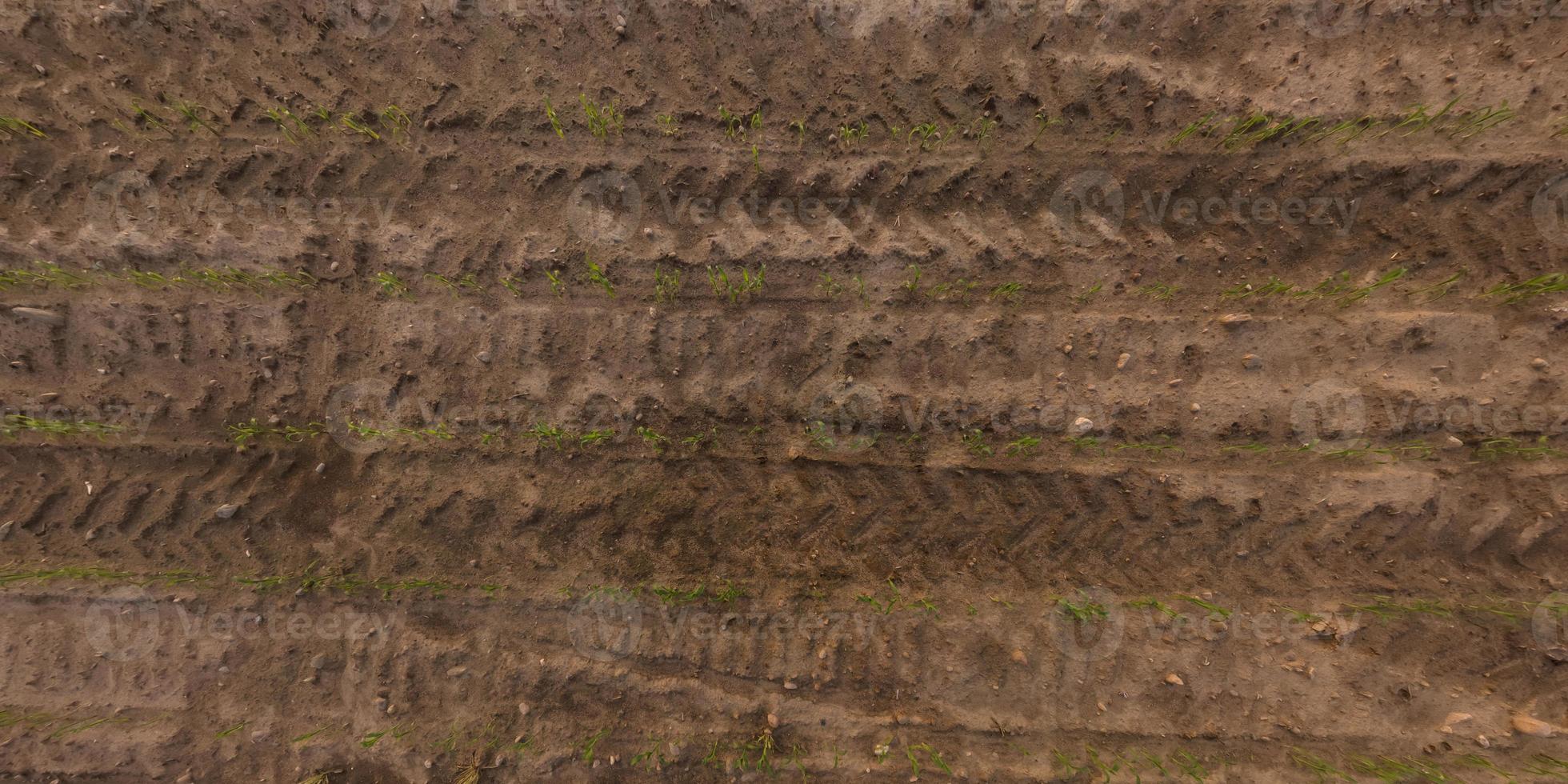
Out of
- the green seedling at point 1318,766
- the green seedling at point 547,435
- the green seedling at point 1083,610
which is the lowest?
the green seedling at point 1318,766

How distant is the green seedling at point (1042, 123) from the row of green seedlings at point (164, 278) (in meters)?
3.96

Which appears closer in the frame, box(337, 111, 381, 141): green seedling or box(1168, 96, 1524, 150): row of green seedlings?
box(1168, 96, 1524, 150): row of green seedlings

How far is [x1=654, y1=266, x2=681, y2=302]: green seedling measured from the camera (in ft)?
10.6

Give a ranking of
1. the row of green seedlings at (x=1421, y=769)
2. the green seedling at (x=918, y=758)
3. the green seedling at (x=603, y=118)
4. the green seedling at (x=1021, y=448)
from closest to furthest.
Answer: the row of green seedlings at (x=1421, y=769), the green seedling at (x=918, y=758), the green seedling at (x=1021, y=448), the green seedling at (x=603, y=118)

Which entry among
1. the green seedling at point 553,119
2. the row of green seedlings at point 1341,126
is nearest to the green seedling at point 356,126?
the green seedling at point 553,119

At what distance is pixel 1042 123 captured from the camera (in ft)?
10.6

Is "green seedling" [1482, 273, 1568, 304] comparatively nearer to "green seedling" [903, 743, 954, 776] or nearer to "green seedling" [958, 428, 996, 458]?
"green seedling" [958, 428, 996, 458]

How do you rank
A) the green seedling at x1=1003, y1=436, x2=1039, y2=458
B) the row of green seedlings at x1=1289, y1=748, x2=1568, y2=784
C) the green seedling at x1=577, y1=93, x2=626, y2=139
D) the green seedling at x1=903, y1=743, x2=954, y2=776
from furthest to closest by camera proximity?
the green seedling at x1=577, y1=93, x2=626, y2=139 < the green seedling at x1=1003, y1=436, x2=1039, y2=458 < the green seedling at x1=903, y1=743, x2=954, y2=776 < the row of green seedlings at x1=1289, y1=748, x2=1568, y2=784

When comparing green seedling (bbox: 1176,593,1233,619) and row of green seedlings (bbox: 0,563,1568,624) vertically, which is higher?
green seedling (bbox: 1176,593,1233,619)

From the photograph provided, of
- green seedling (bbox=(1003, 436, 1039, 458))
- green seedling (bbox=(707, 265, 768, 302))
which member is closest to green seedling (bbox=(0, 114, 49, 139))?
green seedling (bbox=(707, 265, 768, 302))

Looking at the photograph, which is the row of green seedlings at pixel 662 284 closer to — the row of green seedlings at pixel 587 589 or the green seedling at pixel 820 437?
the green seedling at pixel 820 437

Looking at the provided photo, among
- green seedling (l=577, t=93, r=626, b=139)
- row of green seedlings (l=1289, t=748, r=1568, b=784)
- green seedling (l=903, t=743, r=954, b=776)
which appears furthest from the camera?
green seedling (l=577, t=93, r=626, b=139)

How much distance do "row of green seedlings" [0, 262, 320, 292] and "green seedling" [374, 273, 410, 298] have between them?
362 mm

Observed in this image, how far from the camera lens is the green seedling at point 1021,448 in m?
3.15
